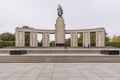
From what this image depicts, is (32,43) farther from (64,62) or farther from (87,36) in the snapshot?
(64,62)

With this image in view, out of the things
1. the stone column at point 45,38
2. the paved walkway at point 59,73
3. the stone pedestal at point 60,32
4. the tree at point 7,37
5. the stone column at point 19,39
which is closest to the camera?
the paved walkway at point 59,73

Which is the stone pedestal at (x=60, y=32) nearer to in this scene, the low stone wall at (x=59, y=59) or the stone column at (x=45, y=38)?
the stone column at (x=45, y=38)

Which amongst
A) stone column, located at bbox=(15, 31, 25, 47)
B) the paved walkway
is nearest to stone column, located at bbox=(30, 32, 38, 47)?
stone column, located at bbox=(15, 31, 25, 47)

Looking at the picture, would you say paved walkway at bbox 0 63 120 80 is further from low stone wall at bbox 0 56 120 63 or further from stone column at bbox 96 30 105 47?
stone column at bbox 96 30 105 47

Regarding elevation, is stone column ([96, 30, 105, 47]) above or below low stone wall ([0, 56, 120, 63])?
above

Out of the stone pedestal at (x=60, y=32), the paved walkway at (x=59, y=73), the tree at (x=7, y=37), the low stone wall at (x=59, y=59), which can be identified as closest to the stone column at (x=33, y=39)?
the stone pedestal at (x=60, y=32)

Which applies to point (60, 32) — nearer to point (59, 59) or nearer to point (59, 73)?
point (59, 59)

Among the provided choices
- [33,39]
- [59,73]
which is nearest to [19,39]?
[33,39]

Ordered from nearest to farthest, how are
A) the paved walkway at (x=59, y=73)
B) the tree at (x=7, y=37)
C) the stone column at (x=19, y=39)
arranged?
the paved walkway at (x=59, y=73)
the stone column at (x=19, y=39)
the tree at (x=7, y=37)

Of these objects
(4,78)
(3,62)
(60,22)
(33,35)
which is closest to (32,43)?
(33,35)

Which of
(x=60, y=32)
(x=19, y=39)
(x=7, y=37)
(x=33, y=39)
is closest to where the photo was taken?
(x=60, y=32)

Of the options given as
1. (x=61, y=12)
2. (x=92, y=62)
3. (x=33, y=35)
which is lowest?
(x=92, y=62)

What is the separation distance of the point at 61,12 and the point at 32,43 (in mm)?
10195

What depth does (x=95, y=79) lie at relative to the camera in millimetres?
9203
